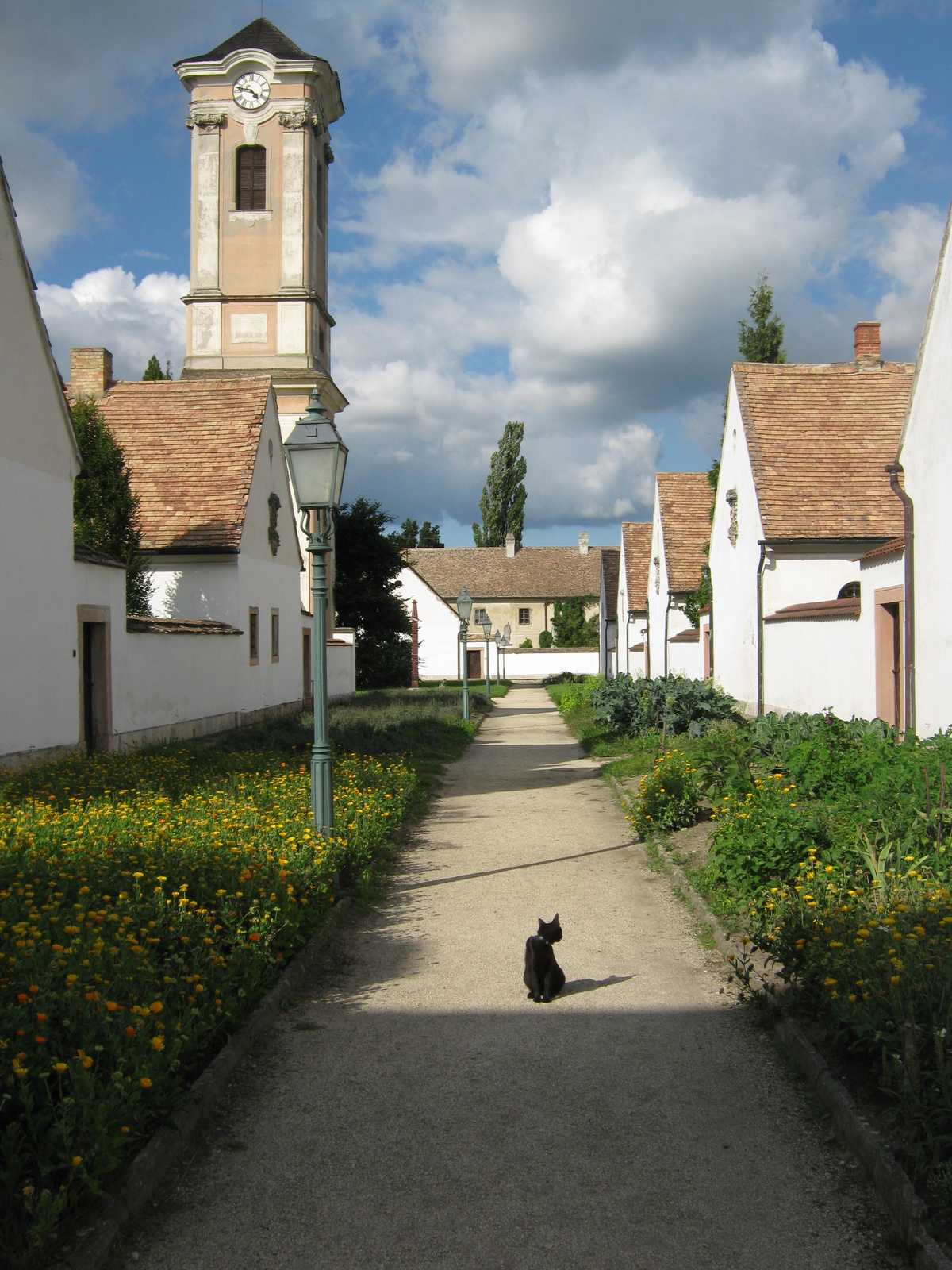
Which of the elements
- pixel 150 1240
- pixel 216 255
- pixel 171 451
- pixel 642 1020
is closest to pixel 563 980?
pixel 642 1020

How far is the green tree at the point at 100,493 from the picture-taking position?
60.7ft

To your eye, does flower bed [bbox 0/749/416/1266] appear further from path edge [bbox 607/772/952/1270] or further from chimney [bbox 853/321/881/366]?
chimney [bbox 853/321/881/366]

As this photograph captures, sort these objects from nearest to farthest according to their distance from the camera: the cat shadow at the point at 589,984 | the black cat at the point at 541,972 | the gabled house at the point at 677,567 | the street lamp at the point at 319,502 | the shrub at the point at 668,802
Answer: the black cat at the point at 541,972
the cat shadow at the point at 589,984
the street lamp at the point at 319,502
the shrub at the point at 668,802
the gabled house at the point at 677,567

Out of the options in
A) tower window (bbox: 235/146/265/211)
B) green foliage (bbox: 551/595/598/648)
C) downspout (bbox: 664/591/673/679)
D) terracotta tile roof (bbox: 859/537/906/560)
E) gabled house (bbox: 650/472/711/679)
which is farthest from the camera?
green foliage (bbox: 551/595/598/648)

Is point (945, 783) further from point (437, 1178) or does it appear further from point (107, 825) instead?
point (107, 825)

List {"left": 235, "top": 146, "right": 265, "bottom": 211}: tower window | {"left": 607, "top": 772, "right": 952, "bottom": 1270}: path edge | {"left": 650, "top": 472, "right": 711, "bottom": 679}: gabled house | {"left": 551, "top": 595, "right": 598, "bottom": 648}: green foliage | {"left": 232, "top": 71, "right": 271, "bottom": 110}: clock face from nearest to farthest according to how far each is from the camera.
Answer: {"left": 607, "top": 772, "right": 952, "bottom": 1270}: path edge < {"left": 650, "top": 472, "right": 711, "bottom": 679}: gabled house < {"left": 232, "top": 71, "right": 271, "bottom": 110}: clock face < {"left": 235, "top": 146, "right": 265, "bottom": 211}: tower window < {"left": 551, "top": 595, "right": 598, "bottom": 648}: green foliage

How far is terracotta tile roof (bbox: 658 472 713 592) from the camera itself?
3097cm

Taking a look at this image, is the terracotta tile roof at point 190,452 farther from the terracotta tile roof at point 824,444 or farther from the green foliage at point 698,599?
the green foliage at point 698,599

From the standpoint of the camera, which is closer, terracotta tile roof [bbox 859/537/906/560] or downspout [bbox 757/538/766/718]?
terracotta tile roof [bbox 859/537/906/560]

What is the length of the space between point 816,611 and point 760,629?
3464mm

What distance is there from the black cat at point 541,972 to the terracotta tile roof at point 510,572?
65.7 metres

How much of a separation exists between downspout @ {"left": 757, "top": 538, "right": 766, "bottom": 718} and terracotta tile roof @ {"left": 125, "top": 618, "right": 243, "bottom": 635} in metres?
10.3

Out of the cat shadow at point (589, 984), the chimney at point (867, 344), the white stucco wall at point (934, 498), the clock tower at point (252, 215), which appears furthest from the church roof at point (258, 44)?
the cat shadow at point (589, 984)

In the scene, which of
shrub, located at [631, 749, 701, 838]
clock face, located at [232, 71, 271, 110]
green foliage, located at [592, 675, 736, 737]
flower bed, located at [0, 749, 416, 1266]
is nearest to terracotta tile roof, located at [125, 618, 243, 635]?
flower bed, located at [0, 749, 416, 1266]
